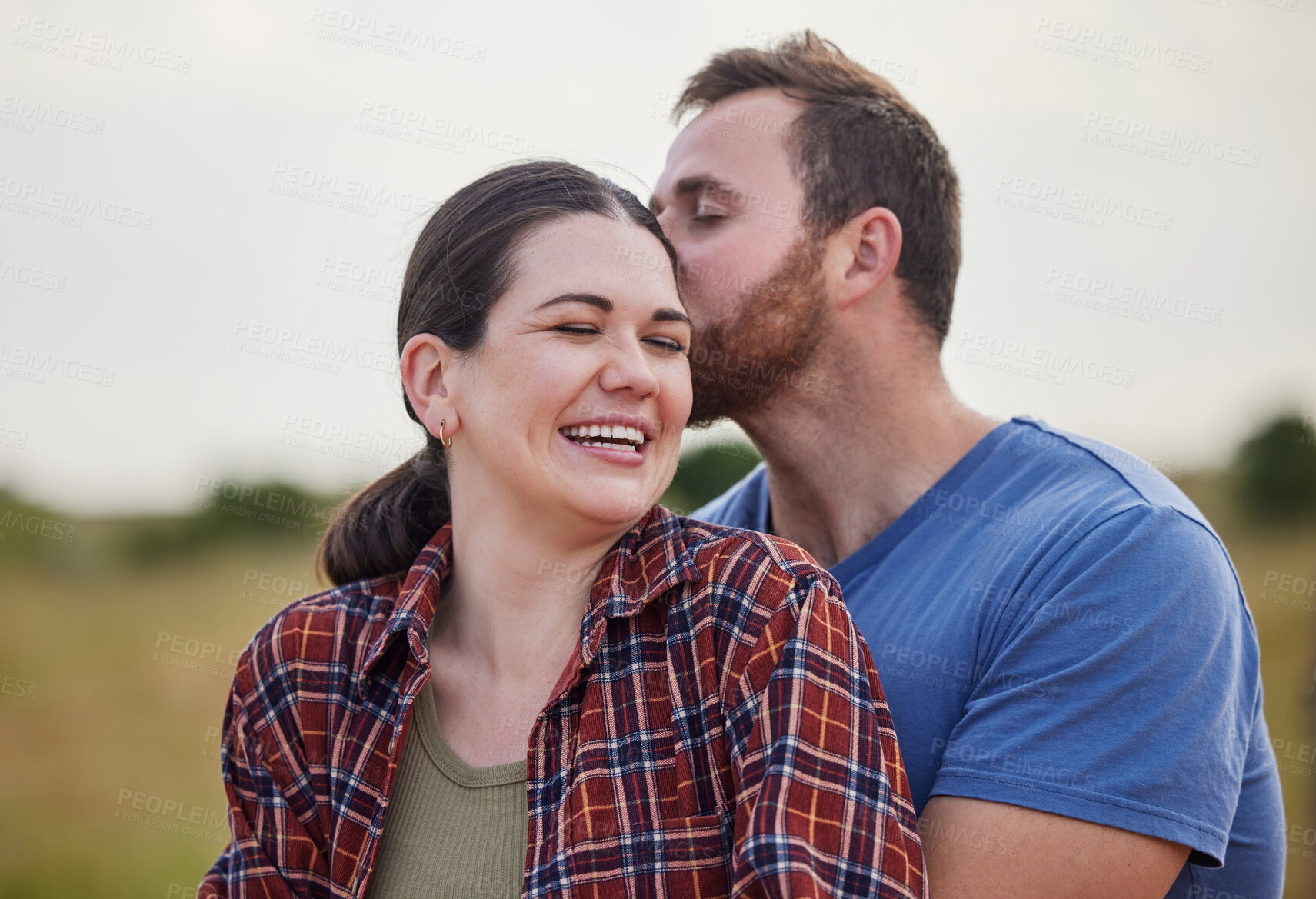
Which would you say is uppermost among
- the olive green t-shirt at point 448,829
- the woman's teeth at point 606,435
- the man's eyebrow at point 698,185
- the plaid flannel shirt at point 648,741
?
the man's eyebrow at point 698,185

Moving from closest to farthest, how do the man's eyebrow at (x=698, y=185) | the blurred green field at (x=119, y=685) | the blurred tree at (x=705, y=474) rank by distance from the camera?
the man's eyebrow at (x=698, y=185), the blurred green field at (x=119, y=685), the blurred tree at (x=705, y=474)

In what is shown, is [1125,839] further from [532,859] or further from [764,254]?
[764,254]

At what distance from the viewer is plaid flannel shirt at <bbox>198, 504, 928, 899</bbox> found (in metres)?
1.60

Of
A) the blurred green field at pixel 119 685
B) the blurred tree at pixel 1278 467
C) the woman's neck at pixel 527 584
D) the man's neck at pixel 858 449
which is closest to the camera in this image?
the woman's neck at pixel 527 584

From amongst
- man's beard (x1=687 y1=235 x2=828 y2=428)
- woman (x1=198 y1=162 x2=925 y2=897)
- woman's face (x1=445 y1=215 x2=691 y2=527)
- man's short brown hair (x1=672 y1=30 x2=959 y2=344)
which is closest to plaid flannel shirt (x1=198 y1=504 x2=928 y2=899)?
woman (x1=198 y1=162 x2=925 y2=897)

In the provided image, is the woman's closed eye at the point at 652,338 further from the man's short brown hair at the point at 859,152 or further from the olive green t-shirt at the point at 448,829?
the man's short brown hair at the point at 859,152

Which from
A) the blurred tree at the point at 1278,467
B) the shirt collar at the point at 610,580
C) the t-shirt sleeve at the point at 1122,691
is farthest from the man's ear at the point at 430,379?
the blurred tree at the point at 1278,467

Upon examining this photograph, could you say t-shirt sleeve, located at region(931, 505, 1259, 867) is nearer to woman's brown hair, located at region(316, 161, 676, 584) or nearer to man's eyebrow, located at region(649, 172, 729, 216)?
woman's brown hair, located at region(316, 161, 676, 584)

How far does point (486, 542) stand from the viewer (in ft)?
7.10

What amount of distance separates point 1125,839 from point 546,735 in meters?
1.11

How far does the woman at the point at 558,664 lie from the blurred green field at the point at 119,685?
18.5 ft

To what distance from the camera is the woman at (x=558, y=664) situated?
168cm

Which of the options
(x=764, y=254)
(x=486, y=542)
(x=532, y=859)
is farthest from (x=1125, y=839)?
(x=764, y=254)

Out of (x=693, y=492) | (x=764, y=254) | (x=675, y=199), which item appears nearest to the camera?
(x=764, y=254)
